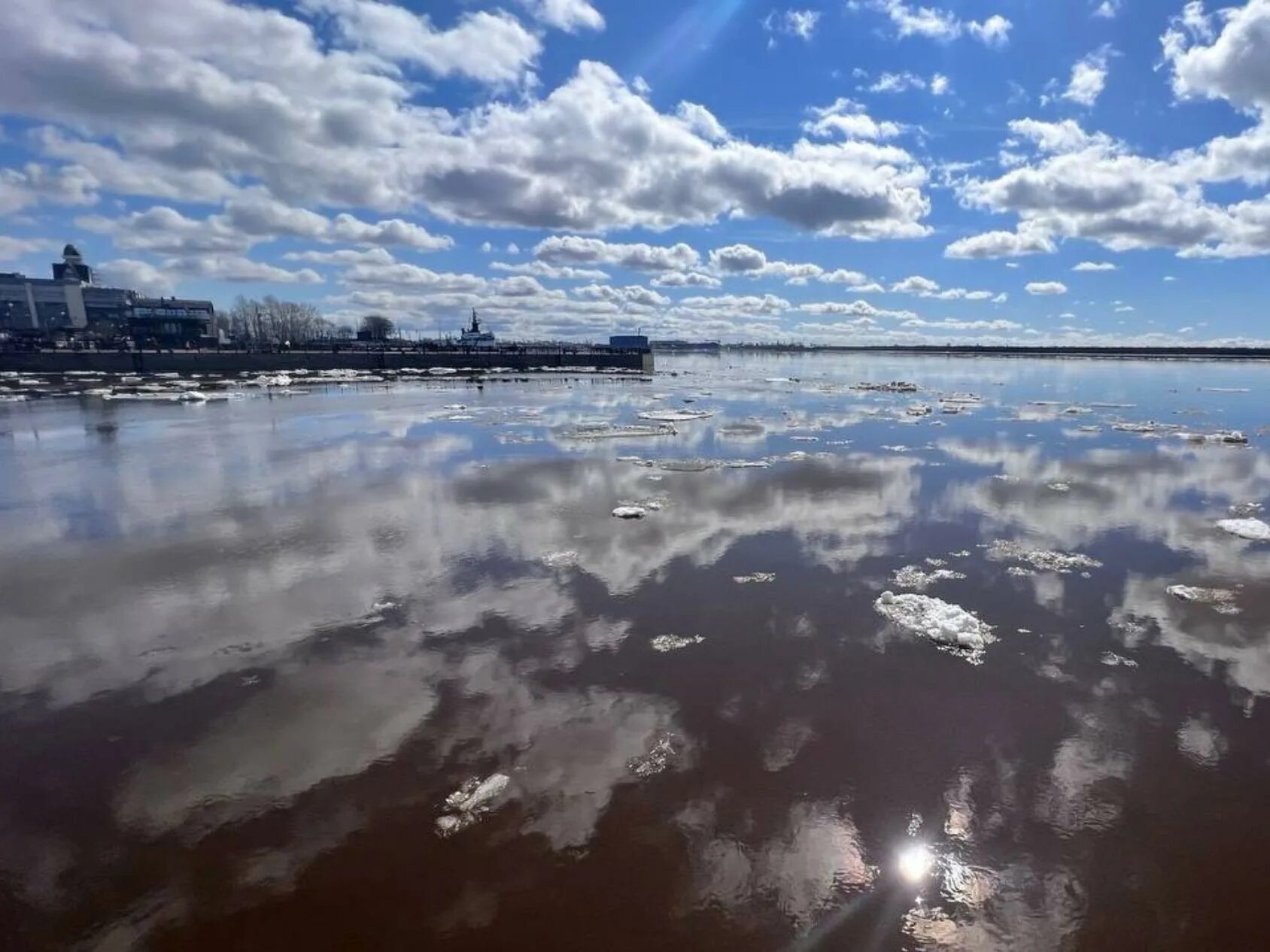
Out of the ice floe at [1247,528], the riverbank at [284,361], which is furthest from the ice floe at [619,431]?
the riverbank at [284,361]

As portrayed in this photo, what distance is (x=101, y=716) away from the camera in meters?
7.05

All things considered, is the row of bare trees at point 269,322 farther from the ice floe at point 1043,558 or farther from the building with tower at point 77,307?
the ice floe at point 1043,558

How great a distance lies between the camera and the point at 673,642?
8.80m

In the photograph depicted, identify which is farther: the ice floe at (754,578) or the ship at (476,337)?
the ship at (476,337)

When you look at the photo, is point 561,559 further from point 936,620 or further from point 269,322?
point 269,322

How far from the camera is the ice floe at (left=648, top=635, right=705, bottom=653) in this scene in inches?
340

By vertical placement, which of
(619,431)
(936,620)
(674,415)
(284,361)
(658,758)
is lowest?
(674,415)

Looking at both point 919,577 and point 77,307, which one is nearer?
point 919,577

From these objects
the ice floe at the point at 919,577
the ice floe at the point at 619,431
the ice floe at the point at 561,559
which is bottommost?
the ice floe at the point at 619,431

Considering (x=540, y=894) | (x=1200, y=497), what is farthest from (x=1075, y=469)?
(x=540, y=894)

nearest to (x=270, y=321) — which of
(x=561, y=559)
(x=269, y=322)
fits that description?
(x=269, y=322)

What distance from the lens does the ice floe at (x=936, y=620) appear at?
873cm

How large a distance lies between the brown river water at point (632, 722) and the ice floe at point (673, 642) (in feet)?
0.31

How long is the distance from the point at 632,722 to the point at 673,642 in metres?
1.92
